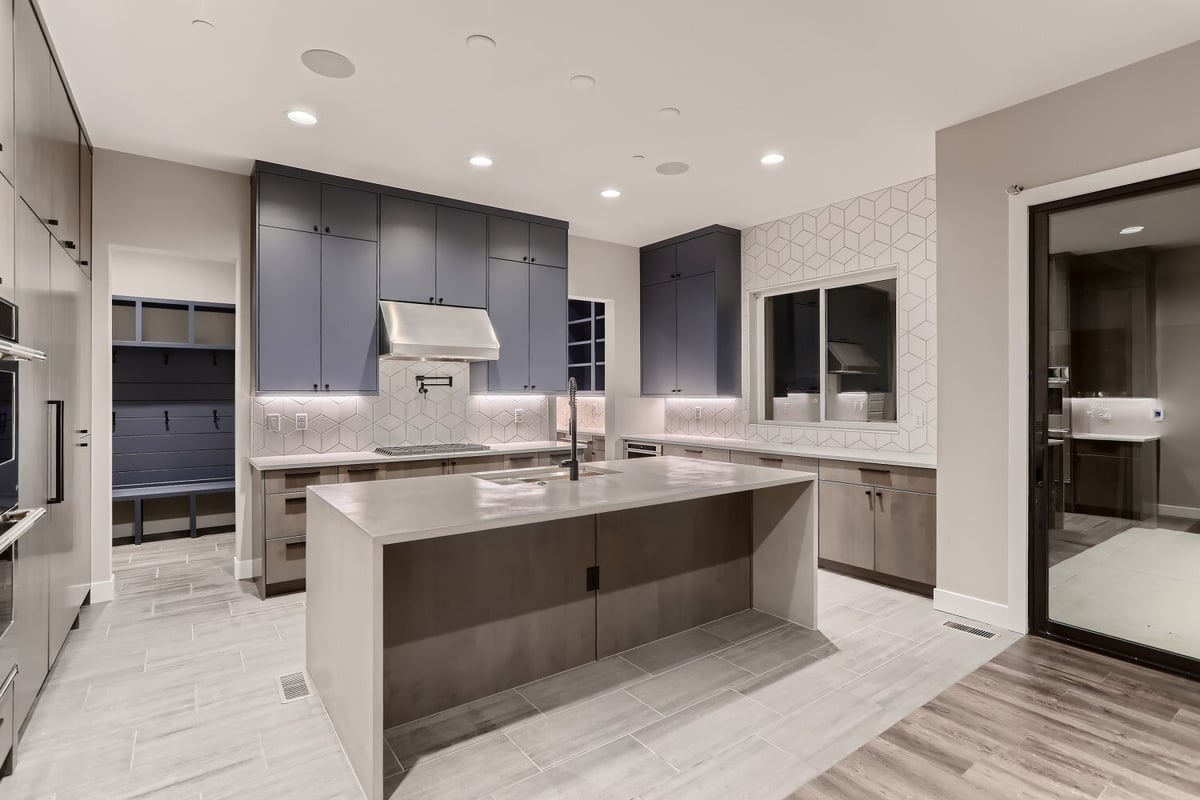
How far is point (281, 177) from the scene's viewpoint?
157 inches

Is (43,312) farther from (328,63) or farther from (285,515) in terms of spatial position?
(285,515)

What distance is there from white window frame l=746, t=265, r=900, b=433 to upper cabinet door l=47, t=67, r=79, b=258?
4669mm

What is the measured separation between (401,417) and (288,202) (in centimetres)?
172

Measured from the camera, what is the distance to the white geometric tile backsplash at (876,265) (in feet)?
14.0

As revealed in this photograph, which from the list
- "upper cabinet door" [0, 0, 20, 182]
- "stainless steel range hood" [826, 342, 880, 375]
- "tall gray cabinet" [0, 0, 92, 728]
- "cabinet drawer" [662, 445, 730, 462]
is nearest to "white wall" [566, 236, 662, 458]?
"cabinet drawer" [662, 445, 730, 462]

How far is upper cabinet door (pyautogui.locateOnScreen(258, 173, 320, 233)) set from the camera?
3957mm

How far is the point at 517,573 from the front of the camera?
8.41 feet

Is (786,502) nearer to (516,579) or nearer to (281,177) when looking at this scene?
(516,579)

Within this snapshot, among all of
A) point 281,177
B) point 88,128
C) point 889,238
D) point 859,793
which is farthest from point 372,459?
point 889,238

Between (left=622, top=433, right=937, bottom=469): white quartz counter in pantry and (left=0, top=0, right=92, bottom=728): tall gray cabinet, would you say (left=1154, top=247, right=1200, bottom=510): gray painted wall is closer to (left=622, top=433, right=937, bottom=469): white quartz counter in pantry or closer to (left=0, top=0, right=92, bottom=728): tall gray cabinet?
(left=622, top=433, right=937, bottom=469): white quartz counter in pantry

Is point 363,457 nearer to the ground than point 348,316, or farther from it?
nearer to the ground

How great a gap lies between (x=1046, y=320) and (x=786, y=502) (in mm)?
1560

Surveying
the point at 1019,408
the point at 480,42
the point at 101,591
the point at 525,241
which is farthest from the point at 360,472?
the point at 1019,408

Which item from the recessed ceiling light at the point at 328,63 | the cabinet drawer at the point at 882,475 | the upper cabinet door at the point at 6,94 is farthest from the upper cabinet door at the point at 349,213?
the cabinet drawer at the point at 882,475
